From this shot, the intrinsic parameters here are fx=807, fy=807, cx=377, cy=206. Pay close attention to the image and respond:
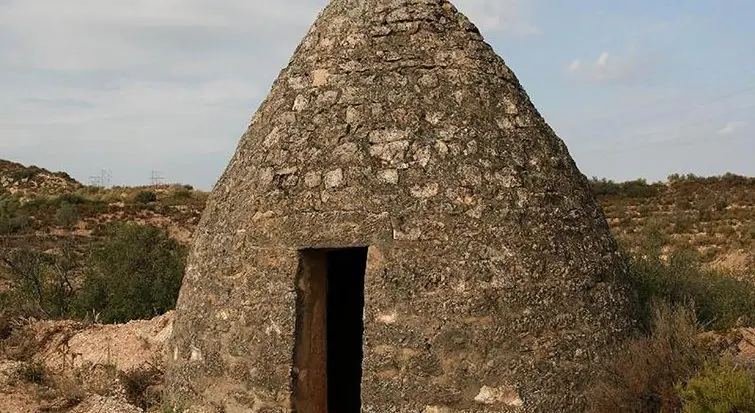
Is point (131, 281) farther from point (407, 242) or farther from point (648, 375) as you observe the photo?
point (648, 375)

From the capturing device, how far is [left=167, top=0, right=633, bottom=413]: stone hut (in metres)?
5.15

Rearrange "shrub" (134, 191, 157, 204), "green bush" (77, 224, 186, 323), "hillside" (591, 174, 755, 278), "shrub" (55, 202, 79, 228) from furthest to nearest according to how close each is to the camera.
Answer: "shrub" (134, 191, 157, 204)
"shrub" (55, 202, 79, 228)
"hillside" (591, 174, 755, 278)
"green bush" (77, 224, 186, 323)

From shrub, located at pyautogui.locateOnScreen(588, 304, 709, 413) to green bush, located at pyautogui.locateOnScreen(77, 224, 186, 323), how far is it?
9.05m

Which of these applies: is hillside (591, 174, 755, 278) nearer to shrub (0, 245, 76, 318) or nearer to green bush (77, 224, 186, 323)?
green bush (77, 224, 186, 323)

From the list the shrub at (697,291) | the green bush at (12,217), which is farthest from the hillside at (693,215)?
the green bush at (12,217)

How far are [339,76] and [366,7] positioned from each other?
0.63 meters

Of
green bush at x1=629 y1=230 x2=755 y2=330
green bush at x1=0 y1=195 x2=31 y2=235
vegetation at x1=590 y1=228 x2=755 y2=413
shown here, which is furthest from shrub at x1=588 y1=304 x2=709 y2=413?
green bush at x1=0 y1=195 x2=31 y2=235

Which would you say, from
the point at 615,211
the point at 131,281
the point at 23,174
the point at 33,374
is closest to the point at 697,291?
the point at 33,374

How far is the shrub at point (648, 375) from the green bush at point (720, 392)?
29cm

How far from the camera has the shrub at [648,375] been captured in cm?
491

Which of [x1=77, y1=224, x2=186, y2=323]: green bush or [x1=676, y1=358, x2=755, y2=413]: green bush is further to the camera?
[x1=77, y1=224, x2=186, y2=323]: green bush

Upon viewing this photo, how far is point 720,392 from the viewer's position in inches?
172

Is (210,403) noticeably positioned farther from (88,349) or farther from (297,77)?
(88,349)

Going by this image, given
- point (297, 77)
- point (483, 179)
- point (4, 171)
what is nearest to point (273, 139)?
point (297, 77)
